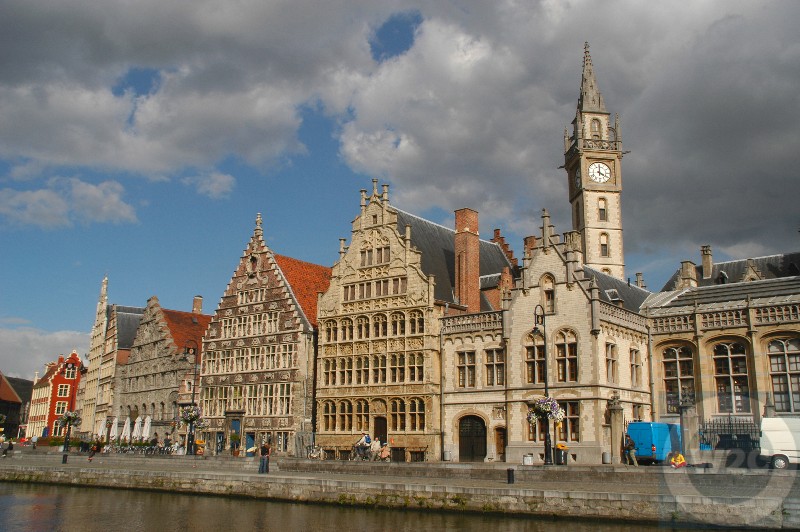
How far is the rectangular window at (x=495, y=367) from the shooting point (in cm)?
4416

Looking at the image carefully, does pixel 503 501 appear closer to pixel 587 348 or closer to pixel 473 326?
pixel 587 348

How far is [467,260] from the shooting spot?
4872 centimetres

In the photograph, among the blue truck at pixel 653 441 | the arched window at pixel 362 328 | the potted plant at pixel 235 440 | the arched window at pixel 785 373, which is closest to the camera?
the blue truck at pixel 653 441

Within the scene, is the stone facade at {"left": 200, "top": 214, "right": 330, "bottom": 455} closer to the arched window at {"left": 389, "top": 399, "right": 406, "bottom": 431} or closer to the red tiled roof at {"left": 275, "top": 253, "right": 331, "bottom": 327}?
the red tiled roof at {"left": 275, "top": 253, "right": 331, "bottom": 327}

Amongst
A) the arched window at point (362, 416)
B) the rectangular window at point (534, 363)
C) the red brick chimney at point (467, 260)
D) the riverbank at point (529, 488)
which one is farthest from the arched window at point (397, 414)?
the riverbank at point (529, 488)

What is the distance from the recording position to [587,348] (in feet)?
134

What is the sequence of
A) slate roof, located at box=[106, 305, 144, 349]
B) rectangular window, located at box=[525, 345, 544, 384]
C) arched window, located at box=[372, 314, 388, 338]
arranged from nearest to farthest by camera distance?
rectangular window, located at box=[525, 345, 544, 384], arched window, located at box=[372, 314, 388, 338], slate roof, located at box=[106, 305, 144, 349]

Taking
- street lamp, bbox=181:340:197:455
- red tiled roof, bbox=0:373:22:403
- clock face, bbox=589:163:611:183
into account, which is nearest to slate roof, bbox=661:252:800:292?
clock face, bbox=589:163:611:183

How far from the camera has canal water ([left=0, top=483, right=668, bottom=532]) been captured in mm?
24047

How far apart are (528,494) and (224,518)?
425 inches

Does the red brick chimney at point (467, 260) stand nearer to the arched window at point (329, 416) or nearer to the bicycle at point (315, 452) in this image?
the arched window at point (329, 416)

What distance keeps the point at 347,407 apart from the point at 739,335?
961 inches

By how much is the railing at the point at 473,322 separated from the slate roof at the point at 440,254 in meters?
2.21

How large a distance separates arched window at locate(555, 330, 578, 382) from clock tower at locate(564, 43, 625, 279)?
23242 mm
